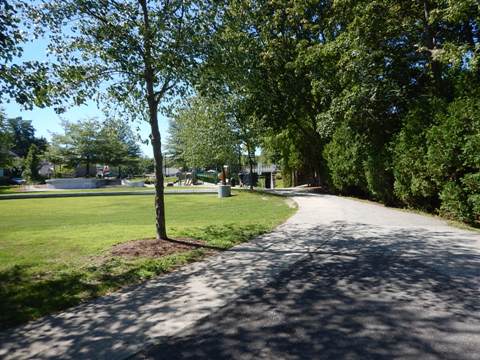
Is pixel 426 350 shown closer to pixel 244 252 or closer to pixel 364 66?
pixel 244 252

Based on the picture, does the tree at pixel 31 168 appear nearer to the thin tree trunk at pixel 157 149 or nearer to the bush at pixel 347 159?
the bush at pixel 347 159

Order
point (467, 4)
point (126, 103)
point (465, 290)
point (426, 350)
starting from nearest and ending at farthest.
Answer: point (426, 350)
point (465, 290)
point (126, 103)
point (467, 4)

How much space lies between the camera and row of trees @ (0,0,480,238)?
6941 millimetres

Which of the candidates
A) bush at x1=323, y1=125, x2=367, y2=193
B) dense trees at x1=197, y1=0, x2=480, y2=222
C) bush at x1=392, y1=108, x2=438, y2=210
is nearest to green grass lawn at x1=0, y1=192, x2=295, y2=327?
dense trees at x1=197, y1=0, x2=480, y2=222

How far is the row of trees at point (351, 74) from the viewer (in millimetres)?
6941

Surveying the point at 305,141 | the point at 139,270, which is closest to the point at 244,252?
the point at 139,270

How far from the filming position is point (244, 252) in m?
7.48

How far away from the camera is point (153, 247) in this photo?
7.67 meters

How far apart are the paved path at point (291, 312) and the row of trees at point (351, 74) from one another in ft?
10.3

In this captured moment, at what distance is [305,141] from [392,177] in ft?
52.3

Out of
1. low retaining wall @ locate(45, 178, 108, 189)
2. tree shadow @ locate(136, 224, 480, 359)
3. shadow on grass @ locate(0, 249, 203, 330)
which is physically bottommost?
tree shadow @ locate(136, 224, 480, 359)

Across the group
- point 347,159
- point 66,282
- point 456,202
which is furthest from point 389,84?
point 66,282

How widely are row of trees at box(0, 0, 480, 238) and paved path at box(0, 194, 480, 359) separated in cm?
313

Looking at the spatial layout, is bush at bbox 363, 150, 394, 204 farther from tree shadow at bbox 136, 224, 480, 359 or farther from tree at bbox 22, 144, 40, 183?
tree at bbox 22, 144, 40, 183
